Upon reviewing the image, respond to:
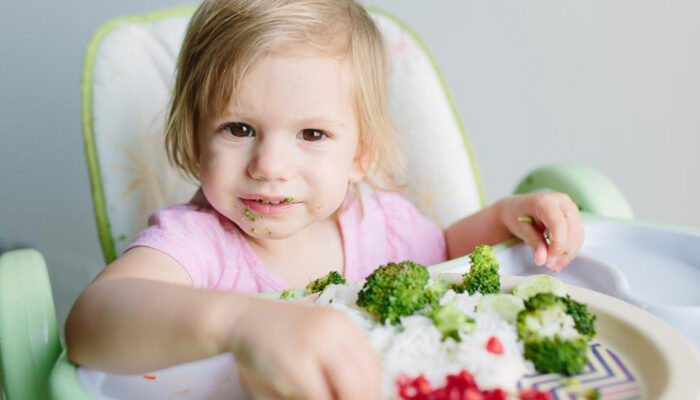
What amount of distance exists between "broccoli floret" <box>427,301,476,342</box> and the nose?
29 centimetres

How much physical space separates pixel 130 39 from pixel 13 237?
82cm

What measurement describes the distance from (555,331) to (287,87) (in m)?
0.38

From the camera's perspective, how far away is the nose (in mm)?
740

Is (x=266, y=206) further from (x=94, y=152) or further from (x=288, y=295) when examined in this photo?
(x=94, y=152)

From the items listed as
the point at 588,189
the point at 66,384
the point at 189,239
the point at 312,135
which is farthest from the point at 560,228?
the point at 66,384

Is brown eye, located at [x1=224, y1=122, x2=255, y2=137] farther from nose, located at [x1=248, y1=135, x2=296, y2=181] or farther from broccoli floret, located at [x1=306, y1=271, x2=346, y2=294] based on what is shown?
broccoli floret, located at [x1=306, y1=271, x2=346, y2=294]

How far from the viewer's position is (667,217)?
1979 millimetres

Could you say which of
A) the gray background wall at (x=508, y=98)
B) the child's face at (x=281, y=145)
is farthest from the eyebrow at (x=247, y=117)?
the gray background wall at (x=508, y=98)

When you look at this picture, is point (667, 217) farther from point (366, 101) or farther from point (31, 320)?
point (31, 320)

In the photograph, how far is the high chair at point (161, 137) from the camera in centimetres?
96

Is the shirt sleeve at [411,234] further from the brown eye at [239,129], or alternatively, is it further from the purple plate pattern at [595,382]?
the purple plate pattern at [595,382]

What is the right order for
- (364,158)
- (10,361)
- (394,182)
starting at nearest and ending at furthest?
(10,361) < (364,158) < (394,182)

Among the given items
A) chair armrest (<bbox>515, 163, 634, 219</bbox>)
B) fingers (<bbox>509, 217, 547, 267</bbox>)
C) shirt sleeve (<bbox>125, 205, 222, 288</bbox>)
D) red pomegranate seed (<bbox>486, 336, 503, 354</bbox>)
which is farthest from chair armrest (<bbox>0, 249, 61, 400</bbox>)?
chair armrest (<bbox>515, 163, 634, 219</bbox>)

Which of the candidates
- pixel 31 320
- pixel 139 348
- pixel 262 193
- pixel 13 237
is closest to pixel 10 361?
pixel 31 320
